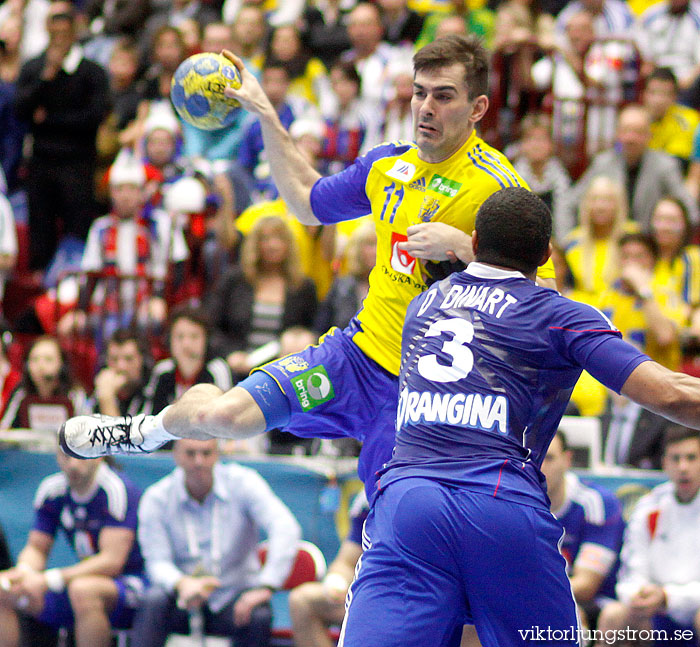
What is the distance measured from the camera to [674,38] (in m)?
12.9

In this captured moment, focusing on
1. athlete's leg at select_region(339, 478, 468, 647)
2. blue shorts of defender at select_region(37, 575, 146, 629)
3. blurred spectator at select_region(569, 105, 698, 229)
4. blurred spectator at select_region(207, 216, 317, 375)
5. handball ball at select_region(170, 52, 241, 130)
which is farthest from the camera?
blurred spectator at select_region(569, 105, 698, 229)

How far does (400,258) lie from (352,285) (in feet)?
15.3

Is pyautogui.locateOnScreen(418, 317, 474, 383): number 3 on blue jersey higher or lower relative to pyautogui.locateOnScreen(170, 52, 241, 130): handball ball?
lower

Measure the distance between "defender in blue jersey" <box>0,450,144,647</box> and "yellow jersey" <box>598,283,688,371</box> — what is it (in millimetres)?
4186

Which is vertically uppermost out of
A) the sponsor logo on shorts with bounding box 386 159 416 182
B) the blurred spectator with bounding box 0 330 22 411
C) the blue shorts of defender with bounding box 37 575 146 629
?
the sponsor logo on shorts with bounding box 386 159 416 182

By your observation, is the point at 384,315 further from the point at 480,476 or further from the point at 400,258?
the point at 480,476

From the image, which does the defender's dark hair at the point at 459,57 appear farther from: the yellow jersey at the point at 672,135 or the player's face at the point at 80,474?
the yellow jersey at the point at 672,135

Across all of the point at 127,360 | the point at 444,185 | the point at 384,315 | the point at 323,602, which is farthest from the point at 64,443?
the point at 127,360

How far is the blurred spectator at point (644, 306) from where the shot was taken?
29.5 ft

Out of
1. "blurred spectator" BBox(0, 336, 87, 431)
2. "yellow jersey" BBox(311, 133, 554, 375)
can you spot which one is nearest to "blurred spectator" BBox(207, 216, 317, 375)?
"blurred spectator" BBox(0, 336, 87, 431)

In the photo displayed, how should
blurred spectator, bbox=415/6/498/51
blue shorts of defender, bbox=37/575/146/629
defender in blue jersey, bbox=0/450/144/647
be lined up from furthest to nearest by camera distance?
blurred spectator, bbox=415/6/498/51 < blue shorts of defender, bbox=37/575/146/629 < defender in blue jersey, bbox=0/450/144/647

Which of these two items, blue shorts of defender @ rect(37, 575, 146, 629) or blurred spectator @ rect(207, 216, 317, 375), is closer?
blue shorts of defender @ rect(37, 575, 146, 629)

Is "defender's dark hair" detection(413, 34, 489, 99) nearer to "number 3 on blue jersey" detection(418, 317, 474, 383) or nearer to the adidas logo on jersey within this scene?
the adidas logo on jersey

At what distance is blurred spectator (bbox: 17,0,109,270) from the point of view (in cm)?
1270
